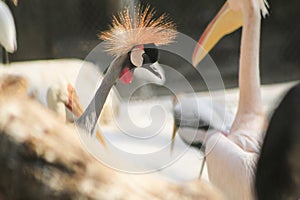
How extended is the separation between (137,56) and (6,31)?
35 cm

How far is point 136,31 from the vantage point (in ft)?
4.31

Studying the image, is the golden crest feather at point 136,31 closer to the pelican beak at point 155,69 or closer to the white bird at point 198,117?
the pelican beak at point 155,69

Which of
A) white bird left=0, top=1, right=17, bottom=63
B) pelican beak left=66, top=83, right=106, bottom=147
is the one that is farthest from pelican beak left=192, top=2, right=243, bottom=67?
white bird left=0, top=1, right=17, bottom=63

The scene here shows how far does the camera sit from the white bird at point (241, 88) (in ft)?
4.44

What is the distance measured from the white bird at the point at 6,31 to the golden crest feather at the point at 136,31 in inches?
10.5

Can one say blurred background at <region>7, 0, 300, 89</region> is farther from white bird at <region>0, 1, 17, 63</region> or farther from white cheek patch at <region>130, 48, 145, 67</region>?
white cheek patch at <region>130, 48, 145, 67</region>

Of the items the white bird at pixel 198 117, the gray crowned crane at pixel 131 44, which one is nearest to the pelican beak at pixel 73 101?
the gray crowned crane at pixel 131 44

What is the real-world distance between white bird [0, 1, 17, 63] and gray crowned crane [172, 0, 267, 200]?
538mm

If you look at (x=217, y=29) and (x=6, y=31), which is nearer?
(x=6, y=31)

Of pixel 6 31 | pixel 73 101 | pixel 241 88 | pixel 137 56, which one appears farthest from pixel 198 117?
pixel 6 31

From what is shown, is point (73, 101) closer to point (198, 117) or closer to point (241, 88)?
point (198, 117)

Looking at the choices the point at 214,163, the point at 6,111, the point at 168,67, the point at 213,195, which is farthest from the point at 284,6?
the point at 6,111

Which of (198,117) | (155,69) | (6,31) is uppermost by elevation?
(6,31)

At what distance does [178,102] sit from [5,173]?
37.1 inches
